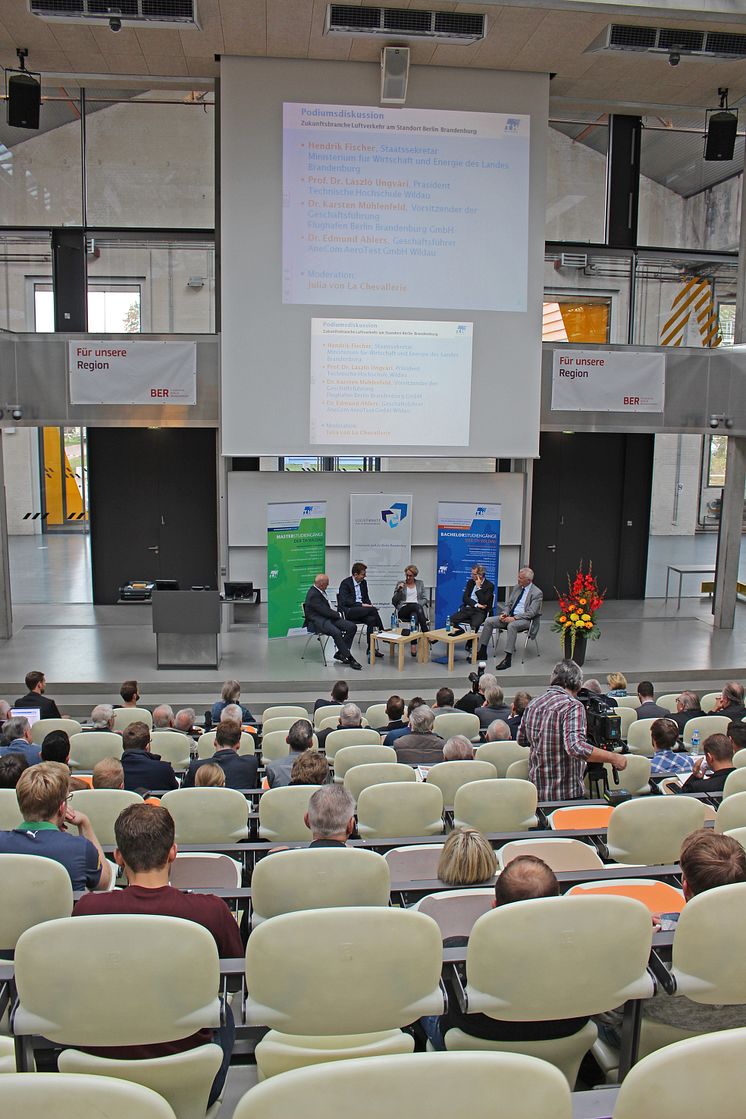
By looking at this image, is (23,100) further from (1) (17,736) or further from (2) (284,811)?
(2) (284,811)

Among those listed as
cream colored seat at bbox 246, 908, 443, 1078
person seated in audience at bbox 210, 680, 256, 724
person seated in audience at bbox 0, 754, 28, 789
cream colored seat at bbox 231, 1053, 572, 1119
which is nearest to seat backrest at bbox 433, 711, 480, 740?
person seated in audience at bbox 210, 680, 256, 724

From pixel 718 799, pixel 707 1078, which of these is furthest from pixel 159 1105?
pixel 718 799

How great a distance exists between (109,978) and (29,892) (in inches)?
27.2

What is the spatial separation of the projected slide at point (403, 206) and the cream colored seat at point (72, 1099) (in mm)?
10180

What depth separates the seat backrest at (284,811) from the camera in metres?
4.22

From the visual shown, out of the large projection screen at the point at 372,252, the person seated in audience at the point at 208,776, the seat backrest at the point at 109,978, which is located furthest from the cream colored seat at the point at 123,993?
the large projection screen at the point at 372,252

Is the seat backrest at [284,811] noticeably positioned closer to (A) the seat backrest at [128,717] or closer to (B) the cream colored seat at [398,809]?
(B) the cream colored seat at [398,809]

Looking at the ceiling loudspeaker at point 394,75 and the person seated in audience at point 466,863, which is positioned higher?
the ceiling loudspeaker at point 394,75

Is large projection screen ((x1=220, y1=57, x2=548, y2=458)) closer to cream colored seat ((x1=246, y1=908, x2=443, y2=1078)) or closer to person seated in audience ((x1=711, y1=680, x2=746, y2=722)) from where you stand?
person seated in audience ((x1=711, y1=680, x2=746, y2=722))

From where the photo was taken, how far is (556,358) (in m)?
11.8

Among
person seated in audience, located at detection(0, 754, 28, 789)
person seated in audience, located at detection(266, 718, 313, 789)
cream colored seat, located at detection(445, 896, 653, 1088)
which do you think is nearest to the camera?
cream colored seat, located at detection(445, 896, 653, 1088)

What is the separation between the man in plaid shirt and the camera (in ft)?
16.2

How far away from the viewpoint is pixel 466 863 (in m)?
3.11

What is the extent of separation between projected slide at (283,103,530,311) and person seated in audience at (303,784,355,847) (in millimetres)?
8569
